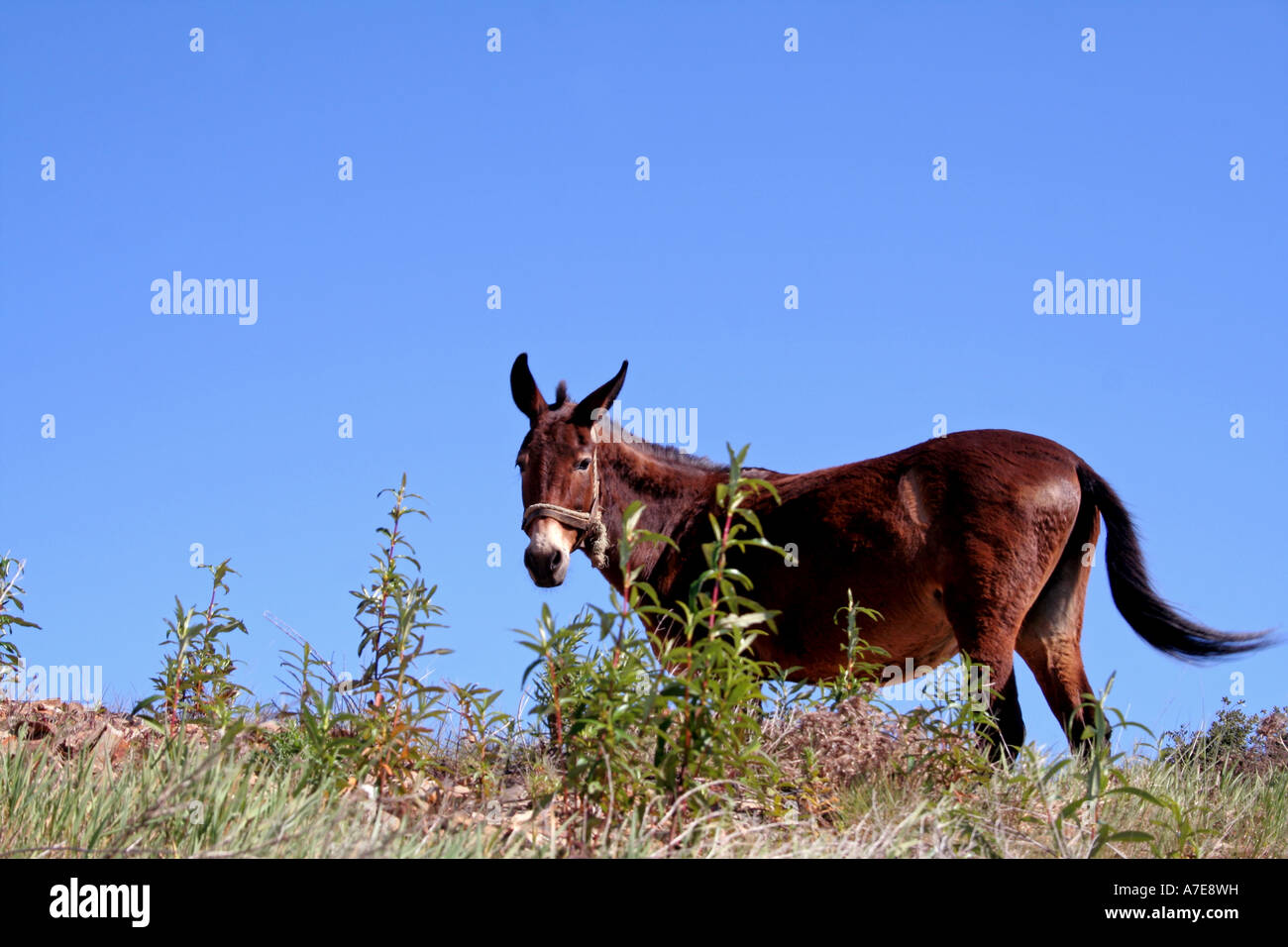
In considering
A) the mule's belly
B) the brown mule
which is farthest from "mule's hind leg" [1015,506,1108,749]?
the mule's belly

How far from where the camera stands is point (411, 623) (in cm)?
400

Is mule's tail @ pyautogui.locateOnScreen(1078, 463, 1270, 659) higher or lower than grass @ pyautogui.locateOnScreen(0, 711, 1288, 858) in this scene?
higher

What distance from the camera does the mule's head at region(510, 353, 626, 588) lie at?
7023mm

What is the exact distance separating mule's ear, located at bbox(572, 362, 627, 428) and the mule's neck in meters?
0.34

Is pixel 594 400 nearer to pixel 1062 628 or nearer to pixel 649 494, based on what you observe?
pixel 649 494

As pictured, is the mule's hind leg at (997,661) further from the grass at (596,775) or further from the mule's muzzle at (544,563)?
the mule's muzzle at (544,563)

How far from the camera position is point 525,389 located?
7914 millimetres

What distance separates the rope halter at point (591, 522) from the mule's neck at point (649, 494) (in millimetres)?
94

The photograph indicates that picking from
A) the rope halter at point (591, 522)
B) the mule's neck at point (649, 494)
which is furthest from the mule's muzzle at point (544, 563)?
the mule's neck at point (649, 494)

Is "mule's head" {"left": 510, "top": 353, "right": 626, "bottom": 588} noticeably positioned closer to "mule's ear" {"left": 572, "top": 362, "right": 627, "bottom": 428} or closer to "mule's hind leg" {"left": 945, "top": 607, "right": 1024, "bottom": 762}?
"mule's ear" {"left": 572, "top": 362, "right": 627, "bottom": 428}

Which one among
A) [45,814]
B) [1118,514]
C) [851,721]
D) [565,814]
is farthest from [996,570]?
[45,814]

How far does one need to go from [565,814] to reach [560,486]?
3.87 metres
